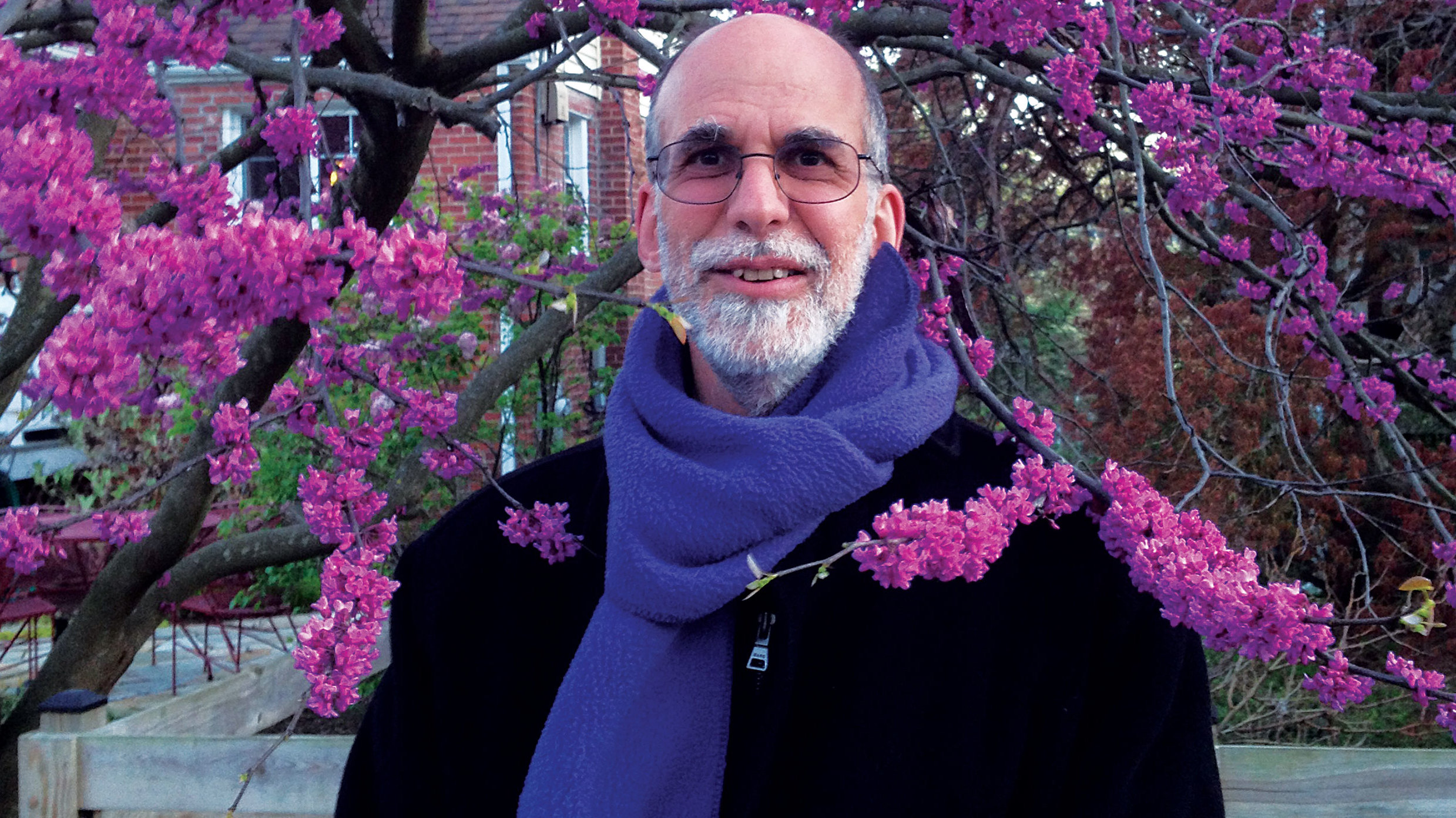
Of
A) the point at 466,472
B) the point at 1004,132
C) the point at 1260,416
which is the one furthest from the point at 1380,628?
the point at 466,472

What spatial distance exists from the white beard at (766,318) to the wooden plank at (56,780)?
2.16 meters

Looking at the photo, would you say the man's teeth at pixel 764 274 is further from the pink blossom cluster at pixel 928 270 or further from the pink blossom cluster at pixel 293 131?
the pink blossom cluster at pixel 293 131

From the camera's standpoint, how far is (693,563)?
1602 mm

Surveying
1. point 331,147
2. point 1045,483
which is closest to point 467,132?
point 331,147

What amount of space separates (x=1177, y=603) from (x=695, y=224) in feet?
2.85

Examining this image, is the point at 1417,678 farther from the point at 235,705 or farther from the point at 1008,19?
the point at 235,705

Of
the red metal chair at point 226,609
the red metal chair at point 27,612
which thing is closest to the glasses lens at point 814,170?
the red metal chair at point 226,609

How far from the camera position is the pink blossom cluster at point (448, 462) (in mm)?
2934

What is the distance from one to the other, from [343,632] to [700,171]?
88cm

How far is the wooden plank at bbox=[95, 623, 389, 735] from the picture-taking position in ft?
12.1

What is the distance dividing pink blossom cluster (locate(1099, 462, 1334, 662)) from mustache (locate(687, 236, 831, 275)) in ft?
1.70

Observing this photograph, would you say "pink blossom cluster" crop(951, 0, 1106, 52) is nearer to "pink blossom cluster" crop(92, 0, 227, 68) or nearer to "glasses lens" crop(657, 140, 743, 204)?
"glasses lens" crop(657, 140, 743, 204)

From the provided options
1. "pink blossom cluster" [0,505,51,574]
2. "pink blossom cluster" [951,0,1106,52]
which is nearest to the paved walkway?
"pink blossom cluster" [0,505,51,574]

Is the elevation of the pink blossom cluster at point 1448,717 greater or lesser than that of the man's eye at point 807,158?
lesser
